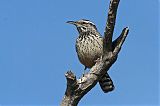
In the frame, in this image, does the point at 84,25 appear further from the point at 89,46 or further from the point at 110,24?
the point at 110,24

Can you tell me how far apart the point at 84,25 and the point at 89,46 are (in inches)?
21.5

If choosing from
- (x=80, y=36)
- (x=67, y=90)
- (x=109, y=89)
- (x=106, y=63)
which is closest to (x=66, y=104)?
(x=67, y=90)

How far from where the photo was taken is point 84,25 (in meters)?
8.55

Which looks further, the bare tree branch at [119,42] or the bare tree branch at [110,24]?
the bare tree branch at [119,42]

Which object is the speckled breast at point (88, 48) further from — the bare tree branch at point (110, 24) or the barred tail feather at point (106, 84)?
the bare tree branch at point (110, 24)

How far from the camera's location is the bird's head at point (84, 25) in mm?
8508

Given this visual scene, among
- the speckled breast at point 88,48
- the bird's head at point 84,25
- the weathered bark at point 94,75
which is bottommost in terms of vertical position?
the weathered bark at point 94,75

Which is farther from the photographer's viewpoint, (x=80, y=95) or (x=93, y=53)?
(x=93, y=53)

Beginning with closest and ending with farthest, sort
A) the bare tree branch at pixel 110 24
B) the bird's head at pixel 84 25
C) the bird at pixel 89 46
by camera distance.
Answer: the bare tree branch at pixel 110 24, the bird at pixel 89 46, the bird's head at pixel 84 25

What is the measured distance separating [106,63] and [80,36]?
95.9 inches

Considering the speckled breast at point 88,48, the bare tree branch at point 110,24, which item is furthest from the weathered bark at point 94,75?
the speckled breast at point 88,48

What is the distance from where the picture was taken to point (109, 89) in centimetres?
791

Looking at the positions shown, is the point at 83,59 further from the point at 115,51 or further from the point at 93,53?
the point at 115,51

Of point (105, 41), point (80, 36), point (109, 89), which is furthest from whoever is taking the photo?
point (80, 36)
